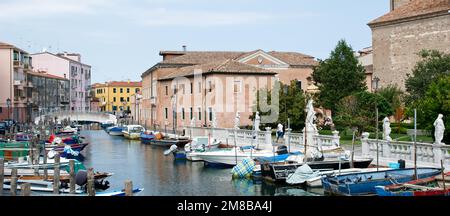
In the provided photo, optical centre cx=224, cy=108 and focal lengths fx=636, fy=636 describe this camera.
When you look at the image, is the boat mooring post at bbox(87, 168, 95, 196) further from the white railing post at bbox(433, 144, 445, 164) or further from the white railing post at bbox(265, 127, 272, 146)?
the white railing post at bbox(265, 127, 272, 146)

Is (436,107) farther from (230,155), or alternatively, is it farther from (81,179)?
(81,179)

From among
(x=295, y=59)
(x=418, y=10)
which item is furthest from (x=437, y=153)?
(x=295, y=59)

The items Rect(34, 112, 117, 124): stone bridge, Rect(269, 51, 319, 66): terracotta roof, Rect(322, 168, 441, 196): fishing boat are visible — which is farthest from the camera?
Rect(269, 51, 319, 66): terracotta roof

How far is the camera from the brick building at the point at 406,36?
26.2 m

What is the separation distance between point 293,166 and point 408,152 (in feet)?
6.64

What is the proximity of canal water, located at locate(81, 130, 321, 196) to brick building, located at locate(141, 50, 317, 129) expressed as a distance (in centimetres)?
638

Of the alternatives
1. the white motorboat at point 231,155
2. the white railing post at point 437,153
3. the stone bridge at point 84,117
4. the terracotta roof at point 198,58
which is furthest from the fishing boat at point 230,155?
the terracotta roof at point 198,58

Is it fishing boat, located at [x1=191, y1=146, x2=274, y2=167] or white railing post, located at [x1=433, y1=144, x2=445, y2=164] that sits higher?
white railing post, located at [x1=433, y1=144, x2=445, y2=164]

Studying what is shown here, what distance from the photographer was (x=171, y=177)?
13.6m

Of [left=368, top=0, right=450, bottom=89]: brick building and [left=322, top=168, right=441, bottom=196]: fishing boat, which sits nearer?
[left=322, top=168, right=441, bottom=196]: fishing boat

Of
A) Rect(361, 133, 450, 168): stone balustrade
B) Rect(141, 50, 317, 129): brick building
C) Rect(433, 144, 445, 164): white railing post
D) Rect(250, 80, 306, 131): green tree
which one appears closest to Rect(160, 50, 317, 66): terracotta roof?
Rect(141, 50, 317, 129): brick building

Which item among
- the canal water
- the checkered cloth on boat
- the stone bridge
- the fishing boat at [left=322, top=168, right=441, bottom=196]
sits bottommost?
the canal water

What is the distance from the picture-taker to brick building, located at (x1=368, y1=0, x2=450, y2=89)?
26188 mm
